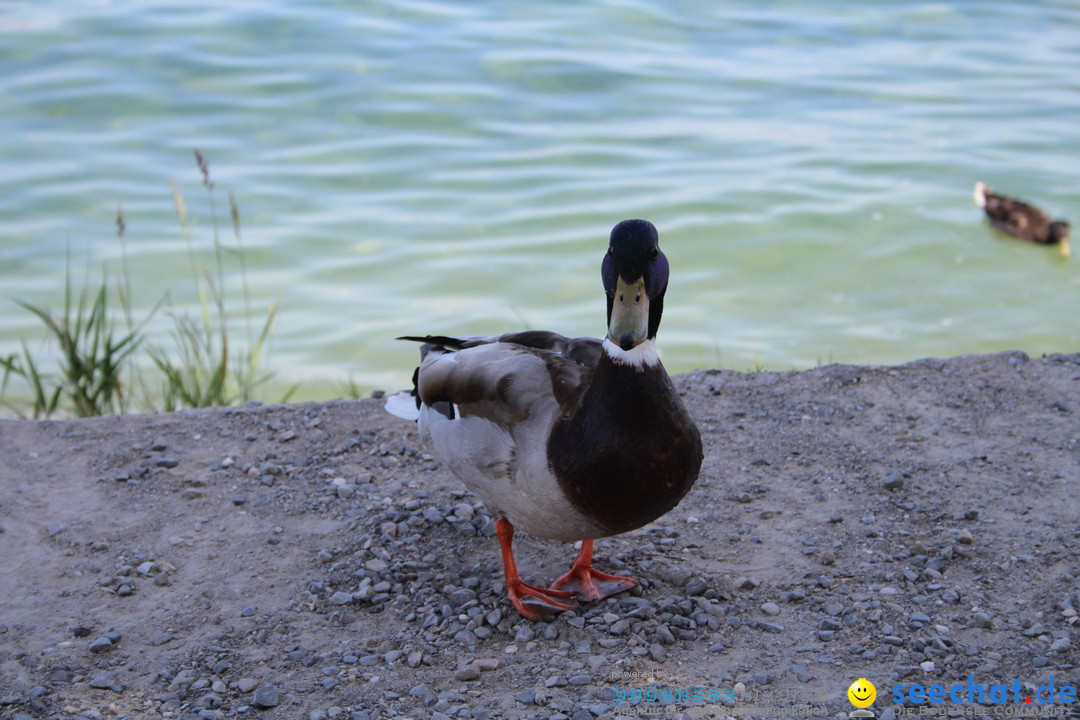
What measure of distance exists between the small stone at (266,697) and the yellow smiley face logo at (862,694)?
59.4 inches

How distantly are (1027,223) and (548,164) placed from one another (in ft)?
13.1

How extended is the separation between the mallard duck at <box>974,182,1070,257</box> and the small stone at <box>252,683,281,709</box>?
24.5 feet

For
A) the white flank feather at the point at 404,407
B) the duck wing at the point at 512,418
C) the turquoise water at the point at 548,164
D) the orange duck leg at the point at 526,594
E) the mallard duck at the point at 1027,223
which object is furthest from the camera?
the mallard duck at the point at 1027,223

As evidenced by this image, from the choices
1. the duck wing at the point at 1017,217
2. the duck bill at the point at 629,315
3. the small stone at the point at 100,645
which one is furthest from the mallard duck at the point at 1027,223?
the small stone at the point at 100,645

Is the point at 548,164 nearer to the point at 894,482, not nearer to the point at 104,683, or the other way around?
the point at 894,482

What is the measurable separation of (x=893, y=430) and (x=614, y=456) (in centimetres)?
180

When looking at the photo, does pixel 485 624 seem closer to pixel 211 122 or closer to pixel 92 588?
pixel 92 588

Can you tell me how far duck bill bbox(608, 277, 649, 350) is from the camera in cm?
292

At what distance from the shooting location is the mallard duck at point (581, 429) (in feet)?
9.86

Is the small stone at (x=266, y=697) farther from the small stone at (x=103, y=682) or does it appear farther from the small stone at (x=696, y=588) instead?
the small stone at (x=696, y=588)

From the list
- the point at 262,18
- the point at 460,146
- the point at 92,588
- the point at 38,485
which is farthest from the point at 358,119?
the point at 92,588

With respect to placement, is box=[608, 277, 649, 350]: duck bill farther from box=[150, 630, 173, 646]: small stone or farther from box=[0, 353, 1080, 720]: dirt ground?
box=[150, 630, 173, 646]: small stone

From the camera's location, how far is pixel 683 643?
3.15 m

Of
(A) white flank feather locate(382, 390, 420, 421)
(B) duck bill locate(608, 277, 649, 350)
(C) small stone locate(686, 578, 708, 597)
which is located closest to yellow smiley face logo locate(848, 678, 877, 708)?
(C) small stone locate(686, 578, 708, 597)
